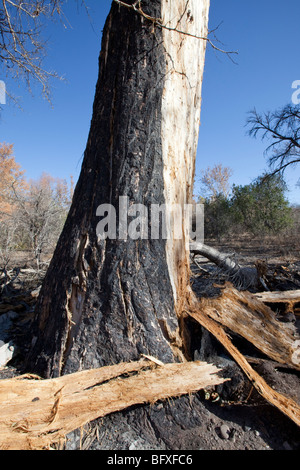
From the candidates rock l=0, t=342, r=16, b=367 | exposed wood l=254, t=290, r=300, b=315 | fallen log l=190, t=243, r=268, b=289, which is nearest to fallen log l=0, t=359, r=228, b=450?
rock l=0, t=342, r=16, b=367

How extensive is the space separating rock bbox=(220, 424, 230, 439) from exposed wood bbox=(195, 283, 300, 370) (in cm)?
64

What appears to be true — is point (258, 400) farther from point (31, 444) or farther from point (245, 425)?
point (31, 444)

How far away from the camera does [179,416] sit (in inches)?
60.8

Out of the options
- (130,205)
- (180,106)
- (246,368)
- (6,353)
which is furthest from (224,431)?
(180,106)

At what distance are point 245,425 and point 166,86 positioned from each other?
2.27 meters

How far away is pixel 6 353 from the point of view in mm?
1972

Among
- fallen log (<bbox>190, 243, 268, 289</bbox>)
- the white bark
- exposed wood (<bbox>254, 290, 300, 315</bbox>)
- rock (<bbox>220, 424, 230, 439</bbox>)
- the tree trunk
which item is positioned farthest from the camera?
fallen log (<bbox>190, 243, 268, 289</bbox>)

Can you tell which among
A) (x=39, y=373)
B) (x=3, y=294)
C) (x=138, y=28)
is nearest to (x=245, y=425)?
(x=39, y=373)

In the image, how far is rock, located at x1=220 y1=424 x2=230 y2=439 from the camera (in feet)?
4.77

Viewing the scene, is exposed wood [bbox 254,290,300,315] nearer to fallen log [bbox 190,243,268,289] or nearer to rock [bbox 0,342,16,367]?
fallen log [bbox 190,243,268,289]

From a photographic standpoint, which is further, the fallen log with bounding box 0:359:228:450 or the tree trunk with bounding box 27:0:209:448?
the tree trunk with bounding box 27:0:209:448

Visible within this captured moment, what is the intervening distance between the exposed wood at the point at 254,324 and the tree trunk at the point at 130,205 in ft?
1.20

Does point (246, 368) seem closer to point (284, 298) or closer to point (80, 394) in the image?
point (80, 394)

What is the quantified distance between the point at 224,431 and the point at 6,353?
161 centimetres
